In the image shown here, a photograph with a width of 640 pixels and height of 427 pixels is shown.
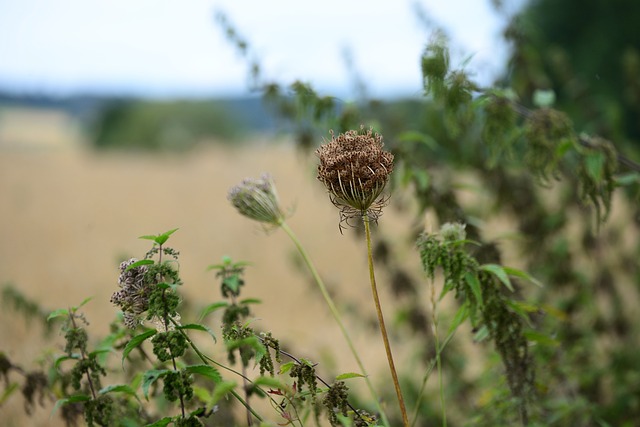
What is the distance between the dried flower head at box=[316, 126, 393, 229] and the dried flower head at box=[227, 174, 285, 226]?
417mm

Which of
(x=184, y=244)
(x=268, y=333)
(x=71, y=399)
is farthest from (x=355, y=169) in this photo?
(x=184, y=244)

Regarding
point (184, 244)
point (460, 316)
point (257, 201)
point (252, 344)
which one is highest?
point (184, 244)

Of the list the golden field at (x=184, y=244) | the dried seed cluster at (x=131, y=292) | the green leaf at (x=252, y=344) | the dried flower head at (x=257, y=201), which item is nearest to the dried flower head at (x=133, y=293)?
the dried seed cluster at (x=131, y=292)

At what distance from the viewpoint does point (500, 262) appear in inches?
73.2

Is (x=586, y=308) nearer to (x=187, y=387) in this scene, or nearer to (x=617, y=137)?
(x=617, y=137)

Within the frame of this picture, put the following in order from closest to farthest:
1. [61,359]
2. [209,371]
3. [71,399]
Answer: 1. [209,371]
2. [71,399]
3. [61,359]

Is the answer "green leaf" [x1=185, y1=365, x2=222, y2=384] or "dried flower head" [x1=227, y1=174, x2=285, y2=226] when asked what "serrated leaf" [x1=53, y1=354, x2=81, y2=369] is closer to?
"green leaf" [x1=185, y1=365, x2=222, y2=384]

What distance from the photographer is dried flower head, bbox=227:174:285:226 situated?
4.86 feet

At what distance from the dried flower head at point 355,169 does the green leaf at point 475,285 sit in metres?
0.34

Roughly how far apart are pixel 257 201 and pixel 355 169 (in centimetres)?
49

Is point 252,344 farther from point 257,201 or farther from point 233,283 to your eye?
point 257,201

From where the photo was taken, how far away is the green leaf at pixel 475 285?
1281 mm

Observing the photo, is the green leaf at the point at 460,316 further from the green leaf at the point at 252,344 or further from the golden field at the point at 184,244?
the golden field at the point at 184,244

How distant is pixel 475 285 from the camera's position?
1.30 meters
